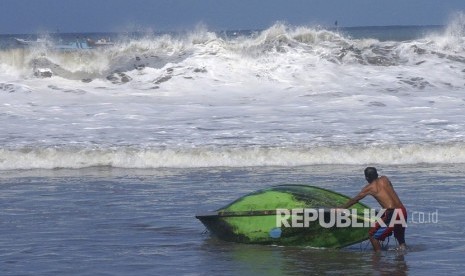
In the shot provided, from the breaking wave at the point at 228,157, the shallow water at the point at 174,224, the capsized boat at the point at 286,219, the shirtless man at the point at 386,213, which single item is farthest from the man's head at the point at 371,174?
the breaking wave at the point at 228,157

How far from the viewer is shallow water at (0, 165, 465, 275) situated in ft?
30.7

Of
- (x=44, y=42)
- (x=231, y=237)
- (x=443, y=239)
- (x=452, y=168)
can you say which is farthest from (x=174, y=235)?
(x=44, y=42)

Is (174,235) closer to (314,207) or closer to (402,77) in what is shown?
(314,207)

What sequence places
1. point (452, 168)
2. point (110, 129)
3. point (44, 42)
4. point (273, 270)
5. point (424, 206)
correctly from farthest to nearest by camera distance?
1. point (44, 42)
2. point (110, 129)
3. point (452, 168)
4. point (424, 206)
5. point (273, 270)

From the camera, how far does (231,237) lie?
1017 cm

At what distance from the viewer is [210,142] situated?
17188 mm

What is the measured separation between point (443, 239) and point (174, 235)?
2.74 metres

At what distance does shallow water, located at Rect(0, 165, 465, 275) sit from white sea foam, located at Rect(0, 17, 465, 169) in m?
0.88

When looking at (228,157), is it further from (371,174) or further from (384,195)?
(384,195)

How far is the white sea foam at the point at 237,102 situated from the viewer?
16562 millimetres

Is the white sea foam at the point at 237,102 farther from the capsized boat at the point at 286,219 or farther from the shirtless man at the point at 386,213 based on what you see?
the shirtless man at the point at 386,213

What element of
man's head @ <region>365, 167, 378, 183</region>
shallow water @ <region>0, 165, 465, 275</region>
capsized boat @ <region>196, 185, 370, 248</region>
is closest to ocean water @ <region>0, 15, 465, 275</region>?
shallow water @ <region>0, 165, 465, 275</region>

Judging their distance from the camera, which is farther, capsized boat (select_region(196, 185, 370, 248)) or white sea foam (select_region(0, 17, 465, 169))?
white sea foam (select_region(0, 17, 465, 169))

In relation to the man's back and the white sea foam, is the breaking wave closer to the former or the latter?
the white sea foam
